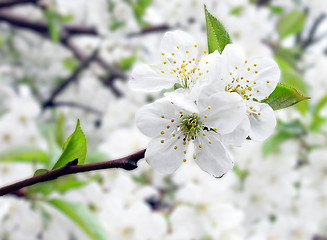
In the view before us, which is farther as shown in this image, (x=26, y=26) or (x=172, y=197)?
(x=26, y=26)

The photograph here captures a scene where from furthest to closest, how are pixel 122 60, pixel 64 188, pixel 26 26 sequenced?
pixel 122 60 → pixel 26 26 → pixel 64 188

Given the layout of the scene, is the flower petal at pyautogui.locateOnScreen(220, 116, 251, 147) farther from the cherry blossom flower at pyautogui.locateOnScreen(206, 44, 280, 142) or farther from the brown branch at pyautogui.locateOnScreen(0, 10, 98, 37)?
the brown branch at pyautogui.locateOnScreen(0, 10, 98, 37)

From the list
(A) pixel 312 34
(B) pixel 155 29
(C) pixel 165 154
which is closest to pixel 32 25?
(B) pixel 155 29

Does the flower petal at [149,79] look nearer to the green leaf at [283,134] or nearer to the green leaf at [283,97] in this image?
the green leaf at [283,97]

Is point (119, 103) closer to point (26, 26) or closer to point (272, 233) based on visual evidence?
point (26, 26)

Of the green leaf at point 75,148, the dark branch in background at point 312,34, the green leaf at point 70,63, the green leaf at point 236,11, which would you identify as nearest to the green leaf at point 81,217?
the green leaf at point 75,148

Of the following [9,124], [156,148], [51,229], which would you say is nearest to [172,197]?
[51,229]
